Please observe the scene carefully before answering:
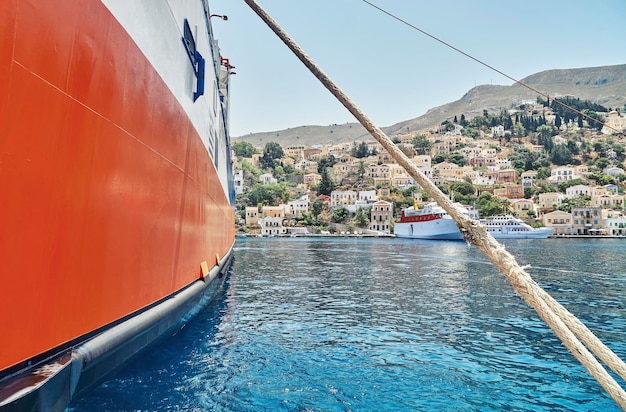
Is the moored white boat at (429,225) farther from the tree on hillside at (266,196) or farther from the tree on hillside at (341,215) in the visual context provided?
the tree on hillside at (266,196)

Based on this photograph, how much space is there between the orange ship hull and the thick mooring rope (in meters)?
1.55

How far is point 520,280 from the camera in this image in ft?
9.25

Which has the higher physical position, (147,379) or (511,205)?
(511,205)

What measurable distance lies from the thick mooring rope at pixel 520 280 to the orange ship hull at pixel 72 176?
155cm

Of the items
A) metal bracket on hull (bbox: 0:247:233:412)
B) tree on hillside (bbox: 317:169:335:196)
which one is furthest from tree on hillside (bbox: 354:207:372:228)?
Answer: metal bracket on hull (bbox: 0:247:233:412)

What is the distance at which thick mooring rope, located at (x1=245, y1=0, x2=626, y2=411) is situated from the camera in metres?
2.54

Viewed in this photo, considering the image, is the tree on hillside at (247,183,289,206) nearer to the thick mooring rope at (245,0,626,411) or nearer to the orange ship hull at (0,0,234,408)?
the orange ship hull at (0,0,234,408)

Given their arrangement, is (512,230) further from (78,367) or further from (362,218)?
(78,367)

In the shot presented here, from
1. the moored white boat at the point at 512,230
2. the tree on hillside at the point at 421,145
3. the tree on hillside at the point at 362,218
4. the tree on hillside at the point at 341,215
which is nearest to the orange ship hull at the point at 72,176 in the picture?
the moored white boat at the point at 512,230

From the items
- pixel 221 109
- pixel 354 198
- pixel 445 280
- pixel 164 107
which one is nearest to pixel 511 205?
pixel 354 198

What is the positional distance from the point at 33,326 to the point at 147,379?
2.85 m

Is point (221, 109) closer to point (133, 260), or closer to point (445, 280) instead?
point (133, 260)

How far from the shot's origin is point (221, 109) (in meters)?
14.2

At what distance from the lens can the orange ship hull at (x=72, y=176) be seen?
265 cm
